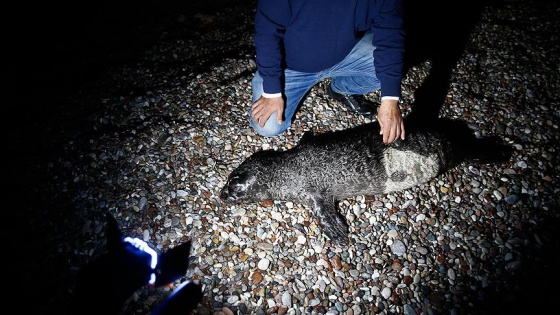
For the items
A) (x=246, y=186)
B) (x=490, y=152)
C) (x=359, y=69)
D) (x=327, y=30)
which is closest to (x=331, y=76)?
(x=359, y=69)

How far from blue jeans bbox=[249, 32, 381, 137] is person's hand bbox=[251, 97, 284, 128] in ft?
1.28

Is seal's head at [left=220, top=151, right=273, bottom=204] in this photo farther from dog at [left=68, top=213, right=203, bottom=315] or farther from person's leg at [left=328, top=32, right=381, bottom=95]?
person's leg at [left=328, top=32, right=381, bottom=95]

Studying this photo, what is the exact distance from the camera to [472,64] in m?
5.12

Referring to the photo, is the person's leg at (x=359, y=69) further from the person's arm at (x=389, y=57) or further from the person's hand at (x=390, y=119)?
the person's hand at (x=390, y=119)

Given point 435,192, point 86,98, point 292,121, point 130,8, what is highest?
point 130,8

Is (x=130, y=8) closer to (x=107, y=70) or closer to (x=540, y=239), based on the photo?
(x=107, y=70)

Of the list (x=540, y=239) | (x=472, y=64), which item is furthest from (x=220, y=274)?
(x=472, y=64)

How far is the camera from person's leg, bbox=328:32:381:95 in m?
3.85

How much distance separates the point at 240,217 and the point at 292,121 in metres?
1.66

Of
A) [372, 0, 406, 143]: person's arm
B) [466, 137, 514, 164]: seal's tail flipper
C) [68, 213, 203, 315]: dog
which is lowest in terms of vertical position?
[68, 213, 203, 315]: dog

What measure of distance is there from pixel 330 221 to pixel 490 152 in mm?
2371

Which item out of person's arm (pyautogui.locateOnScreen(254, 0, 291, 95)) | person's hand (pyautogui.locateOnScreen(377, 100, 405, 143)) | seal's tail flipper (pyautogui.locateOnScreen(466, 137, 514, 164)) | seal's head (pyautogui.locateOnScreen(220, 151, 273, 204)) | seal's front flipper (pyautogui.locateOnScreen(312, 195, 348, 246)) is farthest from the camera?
seal's tail flipper (pyautogui.locateOnScreen(466, 137, 514, 164))

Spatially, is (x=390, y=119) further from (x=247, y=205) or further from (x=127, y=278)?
(x=127, y=278)

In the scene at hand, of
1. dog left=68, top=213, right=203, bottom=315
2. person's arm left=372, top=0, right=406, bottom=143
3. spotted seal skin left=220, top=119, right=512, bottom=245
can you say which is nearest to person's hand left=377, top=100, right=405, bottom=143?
person's arm left=372, top=0, right=406, bottom=143
